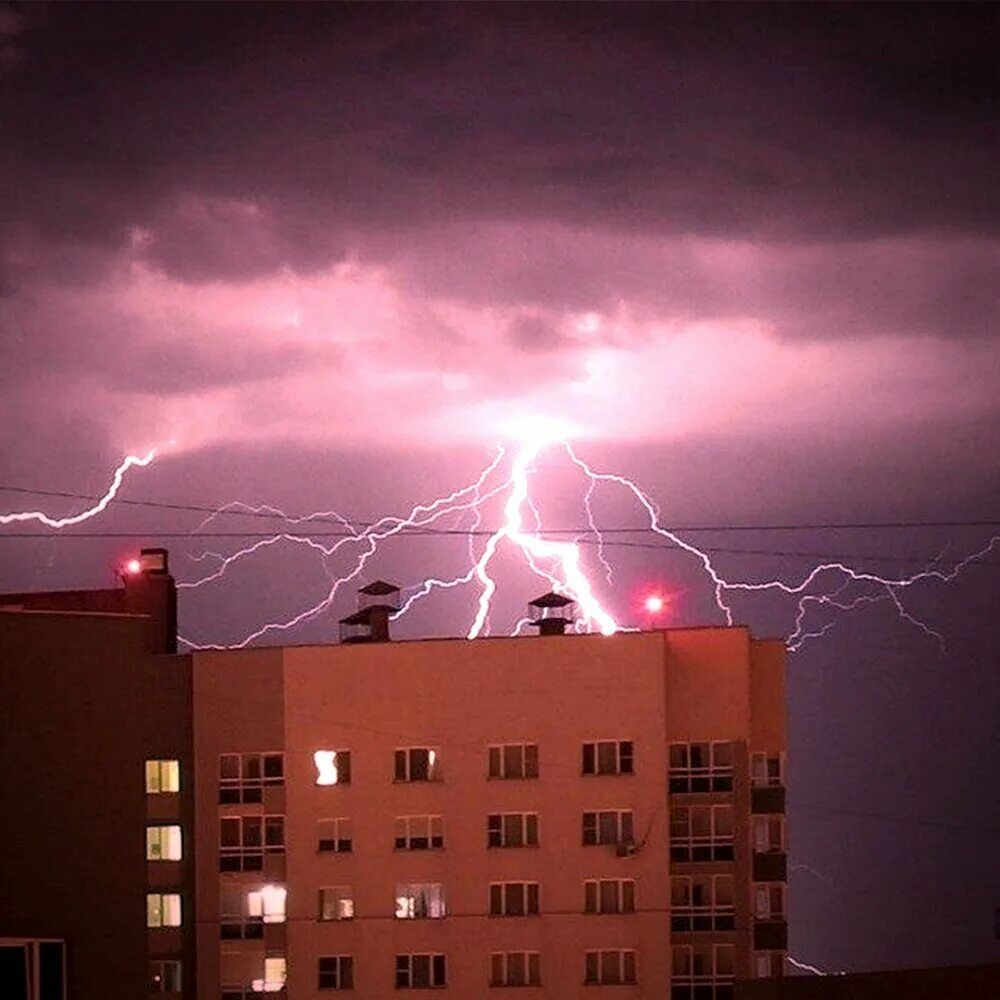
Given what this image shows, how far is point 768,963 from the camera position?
53.0 m

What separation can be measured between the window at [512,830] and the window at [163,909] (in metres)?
6.55

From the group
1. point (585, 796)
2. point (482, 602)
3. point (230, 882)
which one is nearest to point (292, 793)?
point (230, 882)

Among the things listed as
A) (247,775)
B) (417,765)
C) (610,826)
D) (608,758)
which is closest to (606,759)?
(608,758)

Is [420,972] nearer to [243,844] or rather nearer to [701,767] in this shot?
[243,844]

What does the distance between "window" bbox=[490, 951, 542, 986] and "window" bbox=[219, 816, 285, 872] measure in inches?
205

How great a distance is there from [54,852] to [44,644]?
412cm

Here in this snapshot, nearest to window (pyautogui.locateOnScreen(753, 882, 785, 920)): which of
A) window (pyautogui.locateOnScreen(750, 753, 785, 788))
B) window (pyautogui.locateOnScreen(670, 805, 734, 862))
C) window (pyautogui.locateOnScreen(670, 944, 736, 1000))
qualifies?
window (pyautogui.locateOnScreen(670, 805, 734, 862))

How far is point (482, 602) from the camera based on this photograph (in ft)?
213

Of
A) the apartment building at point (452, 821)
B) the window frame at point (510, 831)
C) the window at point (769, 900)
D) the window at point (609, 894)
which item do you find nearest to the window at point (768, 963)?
the apartment building at point (452, 821)

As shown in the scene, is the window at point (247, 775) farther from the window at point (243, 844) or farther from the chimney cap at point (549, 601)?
the chimney cap at point (549, 601)

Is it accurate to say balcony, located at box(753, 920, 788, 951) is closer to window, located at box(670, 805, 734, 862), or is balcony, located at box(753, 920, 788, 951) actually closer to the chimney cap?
window, located at box(670, 805, 734, 862)

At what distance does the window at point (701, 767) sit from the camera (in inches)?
2068

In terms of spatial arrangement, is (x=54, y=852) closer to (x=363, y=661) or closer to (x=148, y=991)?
(x=148, y=991)

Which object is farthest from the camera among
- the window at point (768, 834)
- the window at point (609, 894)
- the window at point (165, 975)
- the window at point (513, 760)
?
the window at point (768, 834)
